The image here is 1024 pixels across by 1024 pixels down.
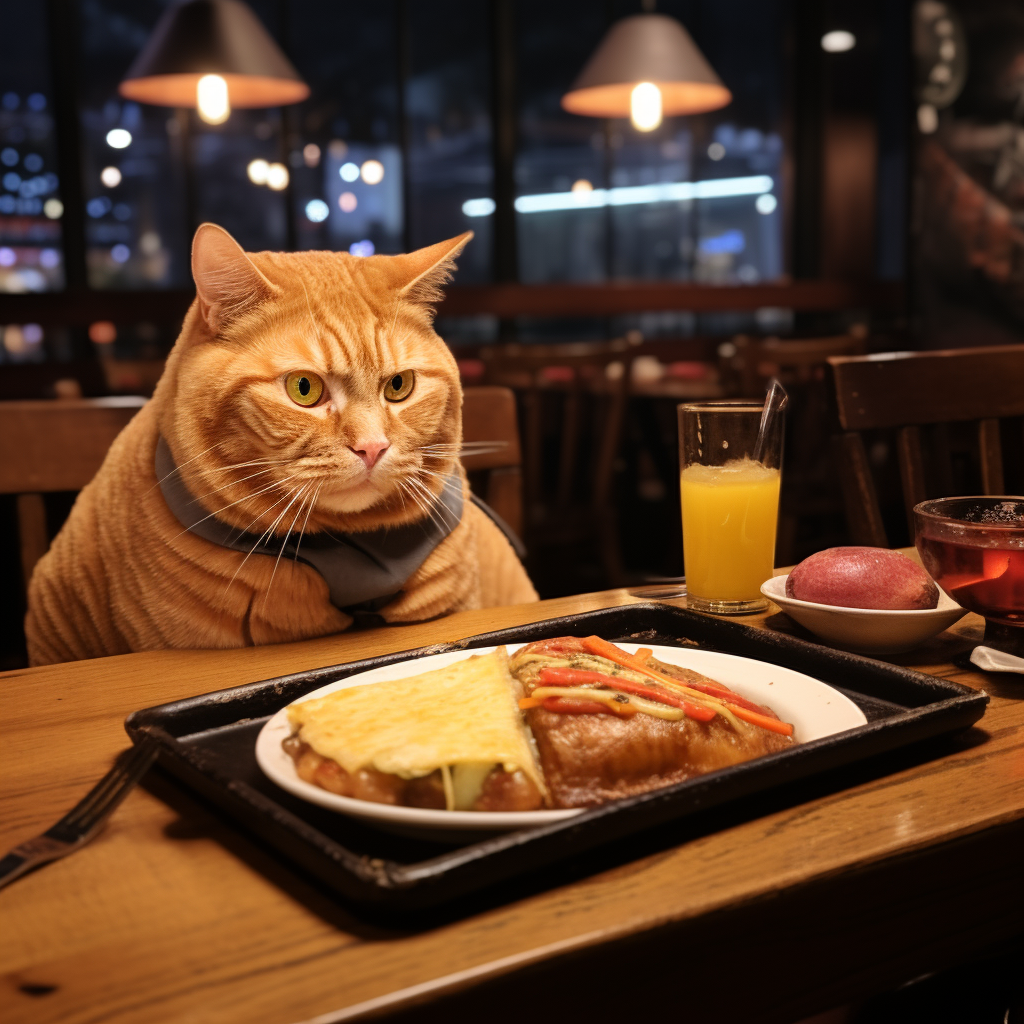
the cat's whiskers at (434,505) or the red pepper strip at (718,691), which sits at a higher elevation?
the cat's whiskers at (434,505)

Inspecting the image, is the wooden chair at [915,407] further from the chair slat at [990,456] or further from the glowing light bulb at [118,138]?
the glowing light bulb at [118,138]

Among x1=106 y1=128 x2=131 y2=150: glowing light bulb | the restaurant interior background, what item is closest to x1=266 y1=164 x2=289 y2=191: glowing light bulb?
the restaurant interior background

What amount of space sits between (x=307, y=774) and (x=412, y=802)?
8cm

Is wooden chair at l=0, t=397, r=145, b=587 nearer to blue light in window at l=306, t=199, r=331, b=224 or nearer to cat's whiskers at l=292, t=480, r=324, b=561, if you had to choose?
cat's whiskers at l=292, t=480, r=324, b=561

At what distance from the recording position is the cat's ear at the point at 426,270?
125 cm

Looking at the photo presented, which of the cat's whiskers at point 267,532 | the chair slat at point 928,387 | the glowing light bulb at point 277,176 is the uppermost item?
the glowing light bulb at point 277,176

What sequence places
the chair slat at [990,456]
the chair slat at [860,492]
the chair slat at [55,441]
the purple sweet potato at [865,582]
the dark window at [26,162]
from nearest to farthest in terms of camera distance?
the purple sweet potato at [865,582] < the chair slat at [55,441] < the chair slat at [860,492] < the chair slat at [990,456] < the dark window at [26,162]

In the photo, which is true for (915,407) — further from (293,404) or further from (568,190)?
(568,190)

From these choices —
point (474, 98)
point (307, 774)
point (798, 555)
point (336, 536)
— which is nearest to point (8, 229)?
point (474, 98)

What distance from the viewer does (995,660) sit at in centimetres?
91

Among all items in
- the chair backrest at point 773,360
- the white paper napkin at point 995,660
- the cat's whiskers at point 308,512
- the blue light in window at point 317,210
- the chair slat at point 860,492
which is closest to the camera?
the white paper napkin at point 995,660

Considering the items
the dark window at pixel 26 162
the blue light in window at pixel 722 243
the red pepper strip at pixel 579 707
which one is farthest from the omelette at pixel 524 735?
the blue light in window at pixel 722 243

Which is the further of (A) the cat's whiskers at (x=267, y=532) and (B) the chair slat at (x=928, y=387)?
(B) the chair slat at (x=928, y=387)

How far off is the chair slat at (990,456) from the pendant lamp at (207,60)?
10.0 ft
